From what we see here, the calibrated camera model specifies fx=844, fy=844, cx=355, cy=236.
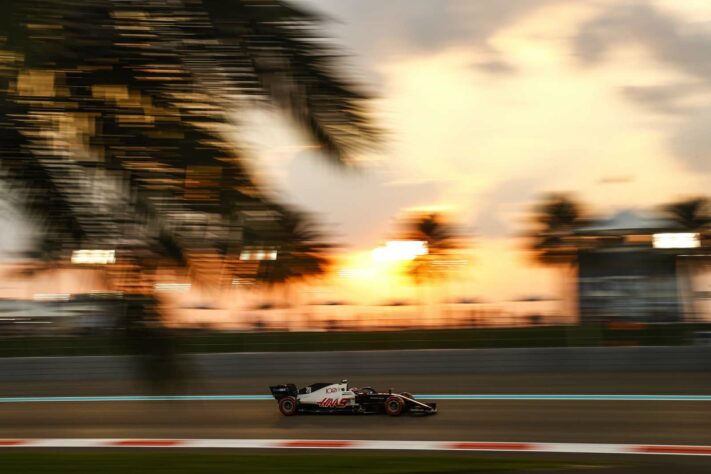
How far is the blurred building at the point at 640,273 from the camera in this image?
1753 cm

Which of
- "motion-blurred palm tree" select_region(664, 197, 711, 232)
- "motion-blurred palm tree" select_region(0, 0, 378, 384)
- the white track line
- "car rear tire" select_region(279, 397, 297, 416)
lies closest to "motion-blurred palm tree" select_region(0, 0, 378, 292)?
"motion-blurred palm tree" select_region(0, 0, 378, 384)

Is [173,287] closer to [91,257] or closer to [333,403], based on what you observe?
[91,257]

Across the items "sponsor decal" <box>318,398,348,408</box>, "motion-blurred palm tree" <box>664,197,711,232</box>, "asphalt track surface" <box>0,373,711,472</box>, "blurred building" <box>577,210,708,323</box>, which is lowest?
"asphalt track surface" <box>0,373,711,472</box>

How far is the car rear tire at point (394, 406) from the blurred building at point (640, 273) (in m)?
8.03

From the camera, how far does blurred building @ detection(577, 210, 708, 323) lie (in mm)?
17531

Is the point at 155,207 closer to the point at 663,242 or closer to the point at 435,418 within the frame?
the point at 435,418

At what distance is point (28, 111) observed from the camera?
204 centimetres

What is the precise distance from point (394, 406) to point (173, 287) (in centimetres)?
869

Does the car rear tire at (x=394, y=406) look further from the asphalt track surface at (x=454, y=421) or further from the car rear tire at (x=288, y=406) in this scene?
the car rear tire at (x=288, y=406)

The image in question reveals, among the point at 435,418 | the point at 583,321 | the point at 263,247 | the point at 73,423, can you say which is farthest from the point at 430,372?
the point at 263,247

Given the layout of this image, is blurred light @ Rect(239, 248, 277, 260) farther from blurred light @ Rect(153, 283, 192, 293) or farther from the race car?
the race car

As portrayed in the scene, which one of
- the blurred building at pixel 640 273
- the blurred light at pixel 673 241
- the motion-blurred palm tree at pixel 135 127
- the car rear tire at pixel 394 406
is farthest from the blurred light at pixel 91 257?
the blurred light at pixel 673 241

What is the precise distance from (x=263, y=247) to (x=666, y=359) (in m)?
Answer: 15.1

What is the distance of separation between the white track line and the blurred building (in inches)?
361
